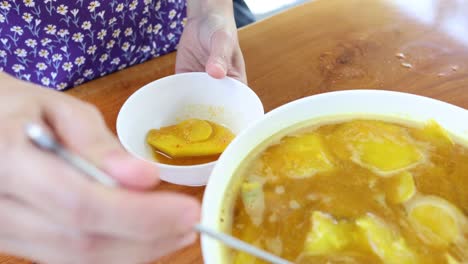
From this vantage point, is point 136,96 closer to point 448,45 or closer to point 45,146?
point 45,146

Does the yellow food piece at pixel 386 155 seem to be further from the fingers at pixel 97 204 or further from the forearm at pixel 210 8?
the forearm at pixel 210 8

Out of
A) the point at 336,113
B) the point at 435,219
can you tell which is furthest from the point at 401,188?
the point at 336,113

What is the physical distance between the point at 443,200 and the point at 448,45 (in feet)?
2.04

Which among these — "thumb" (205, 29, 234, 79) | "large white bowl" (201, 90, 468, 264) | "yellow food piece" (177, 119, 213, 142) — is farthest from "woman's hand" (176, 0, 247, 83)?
"large white bowl" (201, 90, 468, 264)

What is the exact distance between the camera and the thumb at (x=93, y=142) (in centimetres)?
39

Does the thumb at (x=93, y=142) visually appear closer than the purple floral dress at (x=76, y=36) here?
Yes

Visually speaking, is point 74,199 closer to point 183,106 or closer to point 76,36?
point 183,106

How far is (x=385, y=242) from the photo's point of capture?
566 millimetres

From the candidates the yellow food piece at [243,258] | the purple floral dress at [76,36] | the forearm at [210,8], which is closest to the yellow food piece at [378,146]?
the yellow food piece at [243,258]

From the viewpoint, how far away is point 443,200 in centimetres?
62

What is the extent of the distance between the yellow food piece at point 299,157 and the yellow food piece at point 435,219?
125mm

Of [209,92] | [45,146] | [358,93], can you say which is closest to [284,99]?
[209,92]

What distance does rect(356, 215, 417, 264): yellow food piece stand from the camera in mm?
554

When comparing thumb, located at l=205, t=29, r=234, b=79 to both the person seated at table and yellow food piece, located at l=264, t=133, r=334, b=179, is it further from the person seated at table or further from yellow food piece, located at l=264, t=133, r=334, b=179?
the person seated at table
